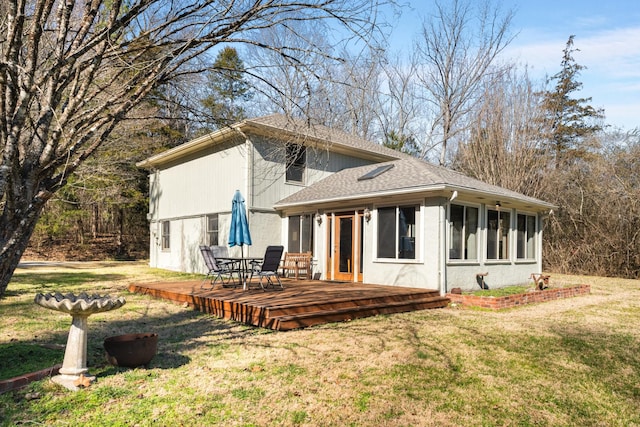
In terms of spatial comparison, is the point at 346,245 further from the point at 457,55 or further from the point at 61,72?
the point at 457,55

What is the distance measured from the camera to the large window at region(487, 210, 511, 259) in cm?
1148

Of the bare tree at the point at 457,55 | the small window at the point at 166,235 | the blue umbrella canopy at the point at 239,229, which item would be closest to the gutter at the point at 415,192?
the blue umbrella canopy at the point at 239,229

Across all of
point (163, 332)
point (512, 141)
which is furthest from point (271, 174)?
point (512, 141)

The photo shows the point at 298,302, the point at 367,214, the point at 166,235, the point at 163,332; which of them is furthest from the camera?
the point at 166,235

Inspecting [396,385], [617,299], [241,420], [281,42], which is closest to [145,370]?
[241,420]

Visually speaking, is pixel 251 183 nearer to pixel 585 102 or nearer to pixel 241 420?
pixel 241 420

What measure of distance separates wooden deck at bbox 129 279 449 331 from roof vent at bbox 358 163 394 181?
3.43 metres

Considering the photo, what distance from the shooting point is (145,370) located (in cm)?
464

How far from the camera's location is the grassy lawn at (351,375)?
3.62 m

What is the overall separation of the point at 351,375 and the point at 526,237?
401 inches

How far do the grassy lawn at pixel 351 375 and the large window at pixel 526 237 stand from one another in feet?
15.7

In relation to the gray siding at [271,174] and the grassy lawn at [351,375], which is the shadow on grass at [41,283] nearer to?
the grassy lawn at [351,375]

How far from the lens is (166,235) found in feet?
58.4

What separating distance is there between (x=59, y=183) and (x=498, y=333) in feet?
19.9
